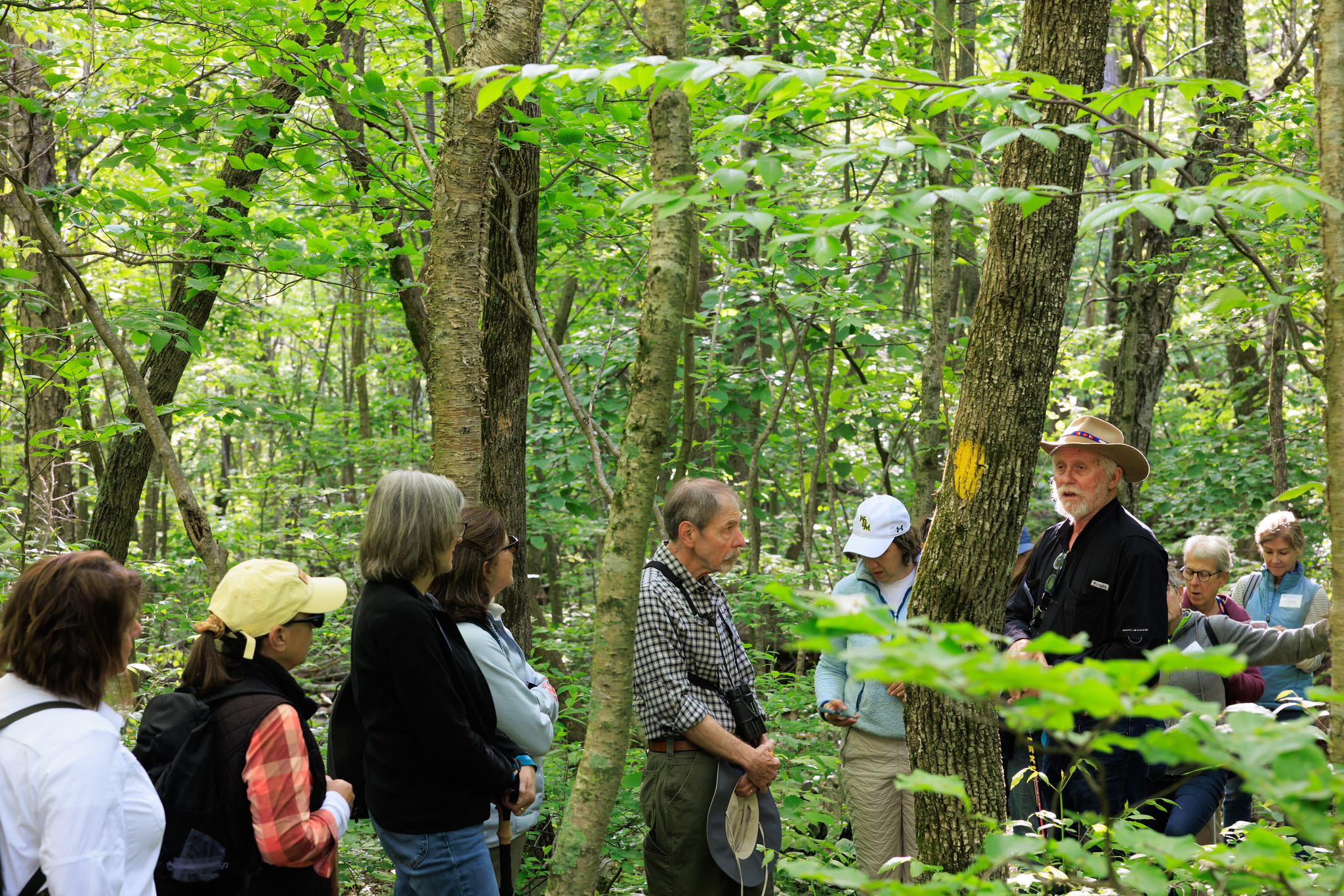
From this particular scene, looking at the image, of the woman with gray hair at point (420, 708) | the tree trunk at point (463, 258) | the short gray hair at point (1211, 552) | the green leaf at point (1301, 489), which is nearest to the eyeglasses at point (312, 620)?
the woman with gray hair at point (420, 708)

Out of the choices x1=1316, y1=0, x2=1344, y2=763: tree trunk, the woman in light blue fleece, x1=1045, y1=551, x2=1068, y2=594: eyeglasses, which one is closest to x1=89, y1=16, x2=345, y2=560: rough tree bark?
the woman in light blue fleece

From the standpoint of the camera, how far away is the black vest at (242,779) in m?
2.23

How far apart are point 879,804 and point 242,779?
2.66m

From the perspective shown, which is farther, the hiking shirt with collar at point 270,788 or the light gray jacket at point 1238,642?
the light gray jacket at point 1238,642

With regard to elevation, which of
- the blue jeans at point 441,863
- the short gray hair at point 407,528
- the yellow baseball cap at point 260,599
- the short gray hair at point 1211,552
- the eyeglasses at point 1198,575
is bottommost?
the blue jeans at point 441,863

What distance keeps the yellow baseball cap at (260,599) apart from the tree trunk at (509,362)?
2.07 meters


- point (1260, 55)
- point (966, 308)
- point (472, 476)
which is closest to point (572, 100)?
point (472, 476)

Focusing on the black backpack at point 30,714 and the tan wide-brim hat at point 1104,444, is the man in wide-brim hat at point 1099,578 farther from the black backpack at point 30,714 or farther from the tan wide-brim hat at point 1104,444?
the black backpack at point 30,714

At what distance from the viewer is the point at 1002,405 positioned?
2.77 m

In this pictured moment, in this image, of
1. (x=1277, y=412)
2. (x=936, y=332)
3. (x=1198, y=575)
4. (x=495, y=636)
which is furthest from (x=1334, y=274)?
(x=1277, y=412)

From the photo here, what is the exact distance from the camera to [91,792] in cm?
185

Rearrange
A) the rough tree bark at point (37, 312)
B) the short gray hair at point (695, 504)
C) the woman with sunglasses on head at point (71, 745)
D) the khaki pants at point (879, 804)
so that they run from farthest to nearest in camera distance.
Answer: the rough tree bark at point (37, 312) → the khaki pants at point (879, 804) → the short gray hair at point (695, 504) → the woman with sunglasses on head at point (71, 745)

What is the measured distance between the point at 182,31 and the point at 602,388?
3795 millimetres

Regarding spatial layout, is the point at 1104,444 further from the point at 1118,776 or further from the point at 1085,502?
the point at 1118,776
